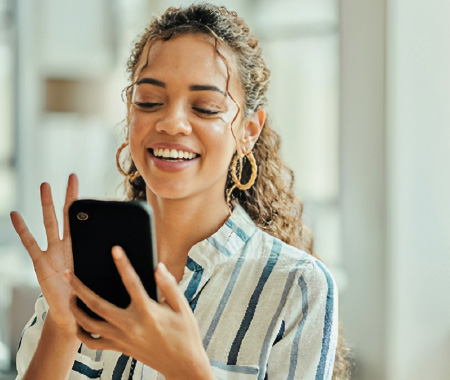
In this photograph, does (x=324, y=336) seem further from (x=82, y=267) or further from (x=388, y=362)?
(x=388, y=362)

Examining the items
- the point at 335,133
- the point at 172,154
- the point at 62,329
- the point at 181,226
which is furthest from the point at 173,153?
the point at 335,133

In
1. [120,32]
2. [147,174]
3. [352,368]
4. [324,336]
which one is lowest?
[352,368]

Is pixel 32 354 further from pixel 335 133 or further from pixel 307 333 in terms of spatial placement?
pixel 335 133

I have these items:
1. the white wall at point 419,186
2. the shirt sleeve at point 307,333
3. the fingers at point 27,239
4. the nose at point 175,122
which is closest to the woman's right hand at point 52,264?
the fingers at point 27,239

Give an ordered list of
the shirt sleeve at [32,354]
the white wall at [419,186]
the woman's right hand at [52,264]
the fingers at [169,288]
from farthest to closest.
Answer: the white wall at [419,186]
the shirt sleeve at [32,354]
the woman's right hand at [52,264]
the fingers at [169,288]

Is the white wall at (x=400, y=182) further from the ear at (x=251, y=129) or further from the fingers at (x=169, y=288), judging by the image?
the fingers at (x=169, y=288)

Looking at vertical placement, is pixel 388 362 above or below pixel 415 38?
below

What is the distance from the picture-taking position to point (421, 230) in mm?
1165

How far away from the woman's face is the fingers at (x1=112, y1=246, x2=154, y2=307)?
0.64 feet

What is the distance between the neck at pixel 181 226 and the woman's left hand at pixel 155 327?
8.5 inches

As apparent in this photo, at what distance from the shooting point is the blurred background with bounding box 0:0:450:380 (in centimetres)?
115

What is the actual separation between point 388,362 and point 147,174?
65cm

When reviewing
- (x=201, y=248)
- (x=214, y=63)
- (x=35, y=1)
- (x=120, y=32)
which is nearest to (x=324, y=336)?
(x=201, y=248)

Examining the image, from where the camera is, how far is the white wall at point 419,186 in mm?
1125
